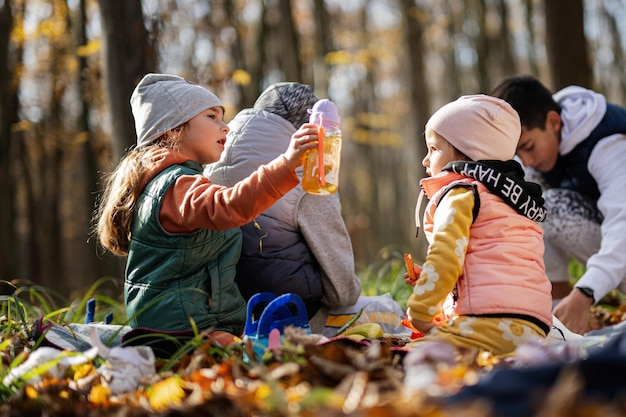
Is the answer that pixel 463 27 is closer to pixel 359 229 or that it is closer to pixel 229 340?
pixel 359 229

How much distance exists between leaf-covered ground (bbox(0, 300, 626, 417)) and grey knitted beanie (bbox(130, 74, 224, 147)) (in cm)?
109

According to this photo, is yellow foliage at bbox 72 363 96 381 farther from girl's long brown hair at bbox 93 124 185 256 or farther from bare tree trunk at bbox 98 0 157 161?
bare tree trunk at bbox 98 0 157 161

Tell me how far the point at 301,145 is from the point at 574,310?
185 cm

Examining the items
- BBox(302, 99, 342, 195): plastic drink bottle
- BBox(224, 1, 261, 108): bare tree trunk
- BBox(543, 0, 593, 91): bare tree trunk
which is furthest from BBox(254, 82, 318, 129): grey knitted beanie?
BBox(224, 1, 261, 108): bare tree trunk

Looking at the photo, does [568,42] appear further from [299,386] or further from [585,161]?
[299,386]

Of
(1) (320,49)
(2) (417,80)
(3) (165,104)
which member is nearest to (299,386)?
(3) (165,104)

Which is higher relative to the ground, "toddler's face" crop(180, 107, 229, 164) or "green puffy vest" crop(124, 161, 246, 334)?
"toddler's face" crop(180, 107, 229, 164)

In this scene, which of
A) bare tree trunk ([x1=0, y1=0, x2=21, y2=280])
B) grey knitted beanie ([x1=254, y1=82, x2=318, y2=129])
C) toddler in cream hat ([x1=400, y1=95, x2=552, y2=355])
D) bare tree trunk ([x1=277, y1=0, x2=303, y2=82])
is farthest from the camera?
bare tree trunk ([x1=277, y1=0, x2=303, y2=82])

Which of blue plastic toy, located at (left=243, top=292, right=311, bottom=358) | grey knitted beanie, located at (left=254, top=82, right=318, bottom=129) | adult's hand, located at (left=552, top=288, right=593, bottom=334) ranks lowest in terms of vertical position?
adult's hand, located at (left=552, top=288, right=593, bottom=334)

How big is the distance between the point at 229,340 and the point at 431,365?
114 centimetres

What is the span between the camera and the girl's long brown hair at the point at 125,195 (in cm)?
302

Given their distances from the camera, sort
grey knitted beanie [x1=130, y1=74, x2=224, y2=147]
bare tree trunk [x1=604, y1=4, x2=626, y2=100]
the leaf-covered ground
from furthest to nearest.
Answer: bare tree trunk [x1=604, y1=4, x2=626, y2=100] → grey knitted beanie [x1=130, y1=74, x2=224, y2=147] → the leaf-covered ground

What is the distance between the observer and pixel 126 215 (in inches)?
120

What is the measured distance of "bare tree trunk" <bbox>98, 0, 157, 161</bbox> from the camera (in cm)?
445
